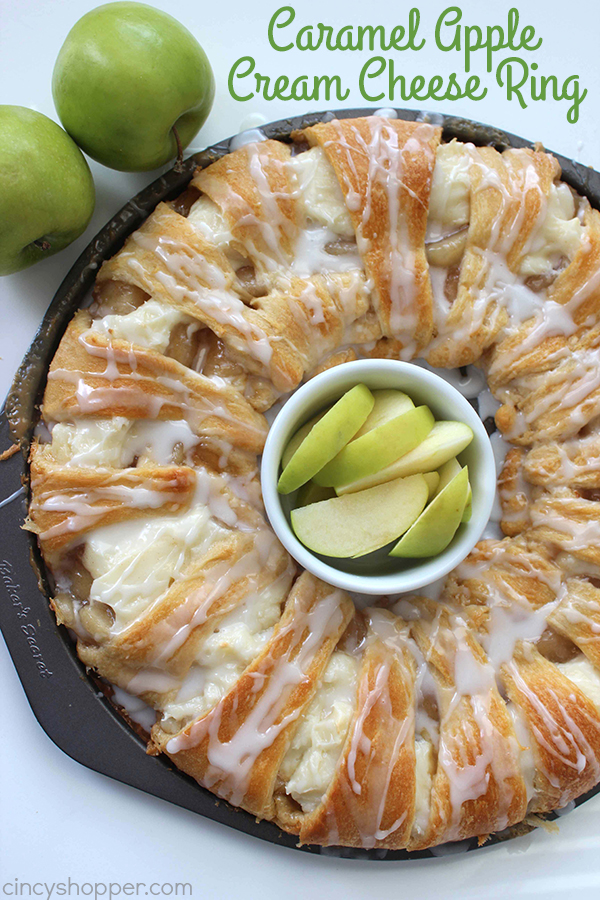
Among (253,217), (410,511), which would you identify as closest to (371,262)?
(253,217)

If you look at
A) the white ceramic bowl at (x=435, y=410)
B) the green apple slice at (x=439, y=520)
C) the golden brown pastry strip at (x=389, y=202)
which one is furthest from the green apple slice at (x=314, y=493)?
the golden brown pastry strip at (x=389, y=202)

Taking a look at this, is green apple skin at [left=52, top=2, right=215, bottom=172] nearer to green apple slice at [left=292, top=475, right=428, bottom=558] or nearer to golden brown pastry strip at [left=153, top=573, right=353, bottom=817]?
green apple slice at [left=292, top=475, right=428, bottom=558]

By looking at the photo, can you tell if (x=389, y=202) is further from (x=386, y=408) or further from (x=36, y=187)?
(x=36, y=187)

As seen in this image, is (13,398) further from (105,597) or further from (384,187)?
(384,187)

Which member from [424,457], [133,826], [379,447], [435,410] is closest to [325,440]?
[379,447]

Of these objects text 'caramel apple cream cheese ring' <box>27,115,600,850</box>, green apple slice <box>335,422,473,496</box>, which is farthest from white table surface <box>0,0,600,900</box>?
green apple slice <box>335,422,473,496</box>

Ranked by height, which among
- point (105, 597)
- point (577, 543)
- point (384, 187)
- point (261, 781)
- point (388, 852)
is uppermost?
point (384, 187)
